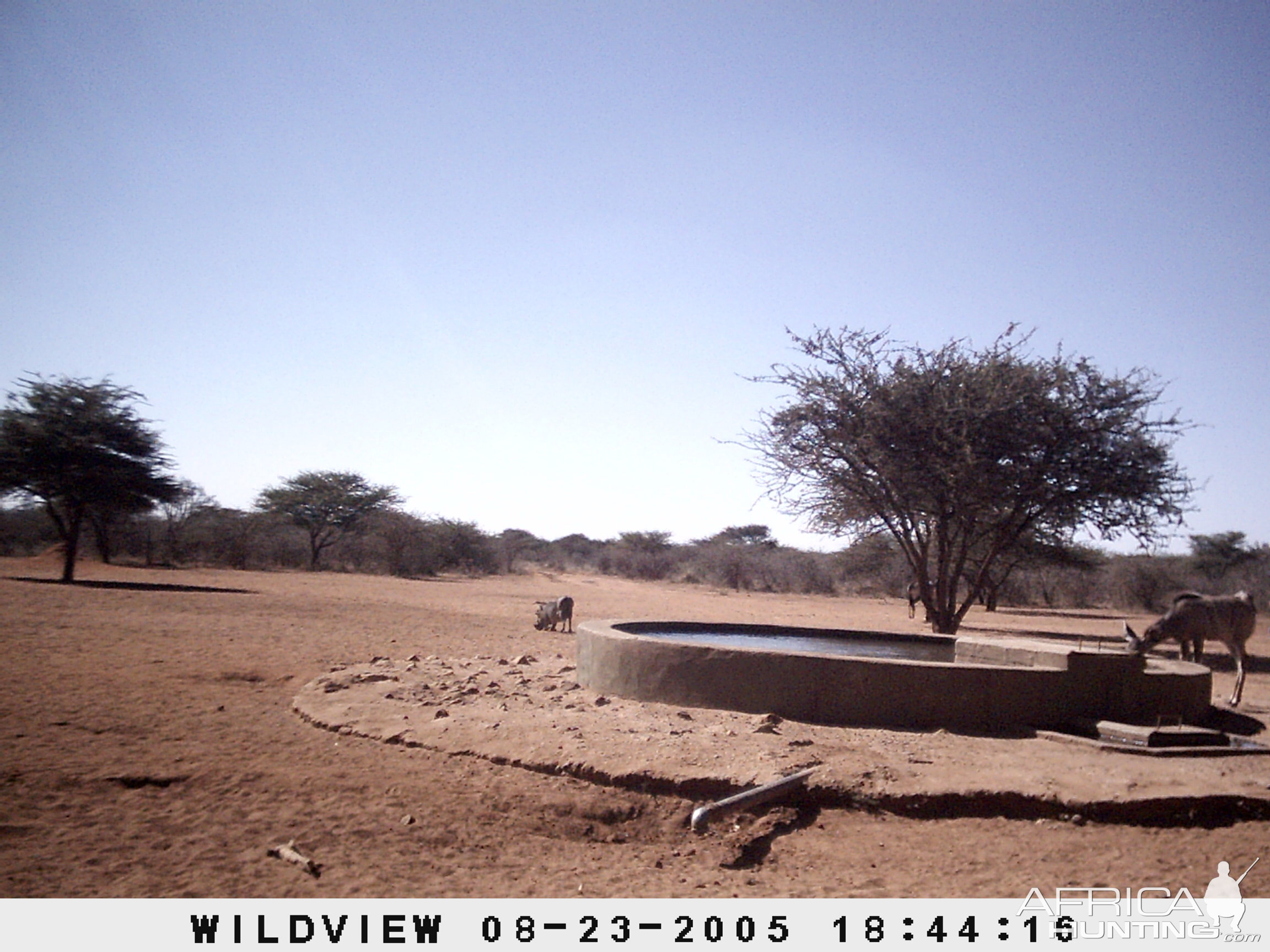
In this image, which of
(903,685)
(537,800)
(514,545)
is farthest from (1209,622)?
(514,545)

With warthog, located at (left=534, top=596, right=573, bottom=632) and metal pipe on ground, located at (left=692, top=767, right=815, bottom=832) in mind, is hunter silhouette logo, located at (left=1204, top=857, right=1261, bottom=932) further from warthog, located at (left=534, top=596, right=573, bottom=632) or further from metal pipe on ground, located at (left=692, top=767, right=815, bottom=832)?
warthog, located at (left=534, top=596, right=573, bottom=632)

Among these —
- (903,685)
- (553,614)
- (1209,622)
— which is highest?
(1209,622)

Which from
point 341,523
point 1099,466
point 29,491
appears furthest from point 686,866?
point 341,523

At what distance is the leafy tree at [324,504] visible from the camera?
48.8 meters

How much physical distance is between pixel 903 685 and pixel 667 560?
47871mm

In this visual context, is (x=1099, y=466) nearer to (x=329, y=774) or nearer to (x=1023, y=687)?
(x=1023, y=687)

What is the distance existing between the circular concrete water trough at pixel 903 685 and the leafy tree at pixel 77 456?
20.0m

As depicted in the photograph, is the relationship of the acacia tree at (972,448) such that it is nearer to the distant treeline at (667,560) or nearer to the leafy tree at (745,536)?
the distant treeline at (667,560)

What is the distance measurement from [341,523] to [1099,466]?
133ft

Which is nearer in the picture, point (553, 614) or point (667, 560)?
point (553, 614)

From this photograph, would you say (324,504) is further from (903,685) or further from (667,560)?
(903,685)

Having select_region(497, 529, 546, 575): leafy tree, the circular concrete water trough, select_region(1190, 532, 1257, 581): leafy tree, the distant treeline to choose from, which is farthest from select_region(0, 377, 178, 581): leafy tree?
select_region(1190, 532, 1257, 581): leafy tree

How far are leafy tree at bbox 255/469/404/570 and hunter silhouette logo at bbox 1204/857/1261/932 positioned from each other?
47111 millimetres

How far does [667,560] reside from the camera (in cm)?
5588
